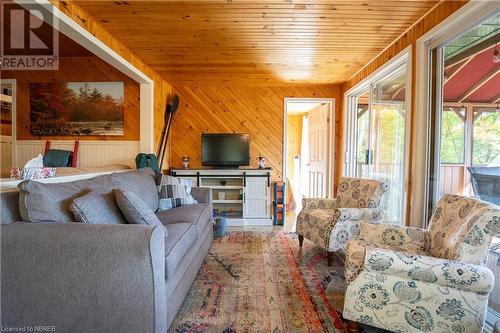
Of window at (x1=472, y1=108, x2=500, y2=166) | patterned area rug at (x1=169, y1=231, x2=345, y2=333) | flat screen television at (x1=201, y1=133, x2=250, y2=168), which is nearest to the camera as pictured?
patterned area rug at (x1=169, y1=231, x2=345, y2=333)

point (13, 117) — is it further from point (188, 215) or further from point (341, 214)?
point (341, 214)

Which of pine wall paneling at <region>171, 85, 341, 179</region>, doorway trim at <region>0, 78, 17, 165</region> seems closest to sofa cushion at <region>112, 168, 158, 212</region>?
pine wall paneling at <region>171, 85, 341, 179</region>

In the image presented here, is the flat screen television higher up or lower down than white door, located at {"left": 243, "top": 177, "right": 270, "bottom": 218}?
higher up

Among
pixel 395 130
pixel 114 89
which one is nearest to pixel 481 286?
pixel 395 130

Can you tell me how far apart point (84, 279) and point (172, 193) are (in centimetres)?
157

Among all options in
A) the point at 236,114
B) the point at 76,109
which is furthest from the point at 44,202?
the point at 236,114

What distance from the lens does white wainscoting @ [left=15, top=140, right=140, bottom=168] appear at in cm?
371

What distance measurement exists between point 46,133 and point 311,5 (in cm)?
380

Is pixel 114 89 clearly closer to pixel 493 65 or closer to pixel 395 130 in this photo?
pixel 395 130

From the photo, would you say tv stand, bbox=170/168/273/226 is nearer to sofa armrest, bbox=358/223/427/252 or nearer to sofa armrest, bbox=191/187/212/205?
sofa armrest, bbox=191/187/212/205

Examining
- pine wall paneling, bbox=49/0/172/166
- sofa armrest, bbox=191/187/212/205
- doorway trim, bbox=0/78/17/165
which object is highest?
pine wall paneling, bbox=49/0/172/166

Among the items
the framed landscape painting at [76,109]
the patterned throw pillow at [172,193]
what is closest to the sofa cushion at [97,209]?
the patterned throw pillow at [172,193]

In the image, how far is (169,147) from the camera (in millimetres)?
4586

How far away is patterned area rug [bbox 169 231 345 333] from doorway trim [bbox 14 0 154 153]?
1857 millimetres
